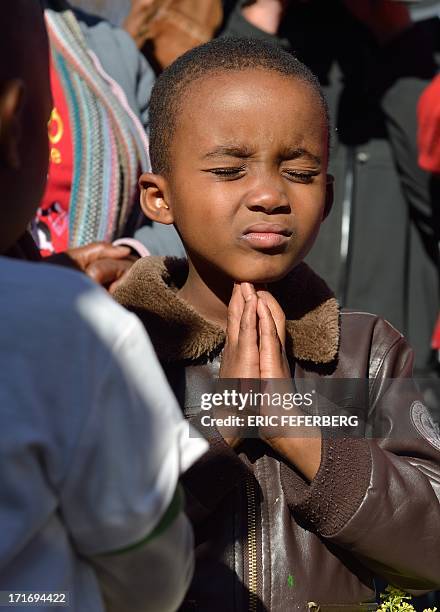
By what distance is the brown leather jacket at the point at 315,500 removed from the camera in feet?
6.20

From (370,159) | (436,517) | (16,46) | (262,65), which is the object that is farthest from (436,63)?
(16,46)

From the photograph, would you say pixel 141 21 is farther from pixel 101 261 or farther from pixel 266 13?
pixel 101 261

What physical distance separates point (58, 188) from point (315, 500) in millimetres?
1525

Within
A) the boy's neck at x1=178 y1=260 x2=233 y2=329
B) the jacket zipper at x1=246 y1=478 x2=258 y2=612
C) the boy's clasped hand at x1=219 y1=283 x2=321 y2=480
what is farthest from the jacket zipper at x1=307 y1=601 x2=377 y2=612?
the boy's neck at x1=178 y1=260 x2=233 y2=329

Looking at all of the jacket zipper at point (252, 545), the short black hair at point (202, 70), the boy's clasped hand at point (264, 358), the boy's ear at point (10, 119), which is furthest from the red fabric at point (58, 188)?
the boy's ear at point (10, 119)

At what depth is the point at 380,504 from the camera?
189 centimetres

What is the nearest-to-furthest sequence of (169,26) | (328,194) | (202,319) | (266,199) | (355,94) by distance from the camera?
(266,199)
(202,319)
(328,194)
(169,26)
(355,94)

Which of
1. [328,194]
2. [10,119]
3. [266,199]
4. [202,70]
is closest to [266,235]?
[266,199]

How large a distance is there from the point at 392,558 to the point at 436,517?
0.13 metres

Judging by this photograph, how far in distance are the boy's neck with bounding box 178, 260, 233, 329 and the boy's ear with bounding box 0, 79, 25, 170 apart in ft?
3.02

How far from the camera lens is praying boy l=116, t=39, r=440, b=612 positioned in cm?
190

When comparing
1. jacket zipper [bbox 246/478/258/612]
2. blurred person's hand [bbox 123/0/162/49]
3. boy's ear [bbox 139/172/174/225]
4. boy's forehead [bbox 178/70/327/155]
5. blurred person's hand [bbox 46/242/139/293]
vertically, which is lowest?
jacket zipper [bbox 246/478/258/612]

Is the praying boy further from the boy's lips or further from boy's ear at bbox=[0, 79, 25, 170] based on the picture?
boy's ear at bbox=[0, 79, 25, 170]

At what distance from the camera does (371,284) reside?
4.00 m
